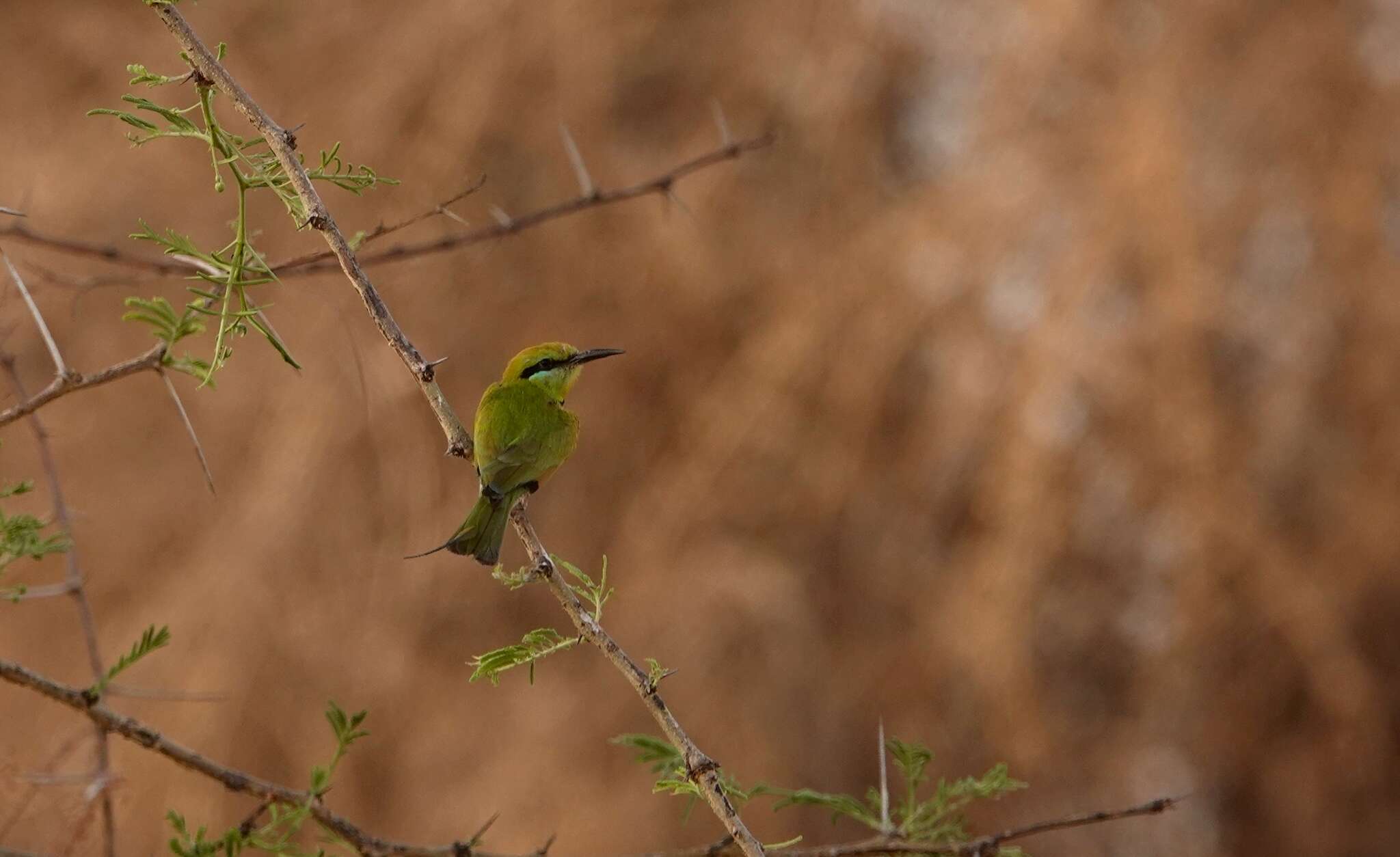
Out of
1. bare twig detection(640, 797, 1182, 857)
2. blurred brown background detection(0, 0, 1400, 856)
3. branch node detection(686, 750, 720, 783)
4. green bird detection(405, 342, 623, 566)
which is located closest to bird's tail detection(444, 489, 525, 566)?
green bird detection(405, 342, 623, 566)

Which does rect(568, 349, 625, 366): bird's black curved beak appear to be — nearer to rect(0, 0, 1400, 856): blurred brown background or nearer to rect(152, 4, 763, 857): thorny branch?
rect(152, 4, 763, 857): thorny branch

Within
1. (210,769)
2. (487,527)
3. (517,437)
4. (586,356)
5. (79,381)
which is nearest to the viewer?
(79,381)

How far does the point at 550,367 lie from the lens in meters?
2.29

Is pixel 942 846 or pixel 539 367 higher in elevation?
pixel 539 367

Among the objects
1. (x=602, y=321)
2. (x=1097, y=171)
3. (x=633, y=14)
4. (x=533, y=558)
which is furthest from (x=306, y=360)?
(x=533, y=558)

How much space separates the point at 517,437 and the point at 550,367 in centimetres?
28

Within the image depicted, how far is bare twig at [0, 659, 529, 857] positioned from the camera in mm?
1514

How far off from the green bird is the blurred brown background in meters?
2.70

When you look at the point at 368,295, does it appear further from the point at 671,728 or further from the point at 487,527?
the point at 487,527

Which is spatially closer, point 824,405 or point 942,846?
point 942,846

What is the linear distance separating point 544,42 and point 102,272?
2.01m

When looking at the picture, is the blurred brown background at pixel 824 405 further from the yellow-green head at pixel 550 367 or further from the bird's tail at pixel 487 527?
the bird's tail at pixel 487 527

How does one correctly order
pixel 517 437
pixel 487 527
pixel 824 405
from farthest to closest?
1. pixel 824 405
2. pixel 517 437
3. pixel 487 527

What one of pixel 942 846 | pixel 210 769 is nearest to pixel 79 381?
pixel 210 769
